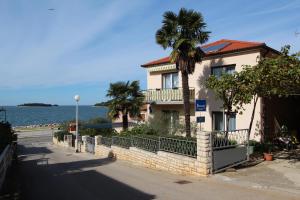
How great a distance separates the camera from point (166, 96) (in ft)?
74.4

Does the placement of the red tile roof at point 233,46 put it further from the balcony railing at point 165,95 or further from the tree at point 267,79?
the tree at point 267,79

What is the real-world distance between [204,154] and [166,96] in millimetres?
11417

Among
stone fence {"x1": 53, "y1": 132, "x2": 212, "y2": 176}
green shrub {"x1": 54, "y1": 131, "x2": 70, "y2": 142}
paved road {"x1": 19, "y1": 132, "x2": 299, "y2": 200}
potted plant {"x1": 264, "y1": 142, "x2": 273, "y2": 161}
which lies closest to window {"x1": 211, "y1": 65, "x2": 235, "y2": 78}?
potted plant {"x1": 264, "y1": 142, "x2": 273, "y2": 161}

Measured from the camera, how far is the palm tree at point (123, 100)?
23.3 metres

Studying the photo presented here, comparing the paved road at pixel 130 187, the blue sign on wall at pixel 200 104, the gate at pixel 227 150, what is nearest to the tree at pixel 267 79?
the blue sign on wall at pixel 200 104

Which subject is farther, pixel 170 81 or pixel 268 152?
pixel 170 81

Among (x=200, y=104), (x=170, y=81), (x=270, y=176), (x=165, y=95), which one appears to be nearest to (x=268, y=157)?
(x=270, y=176)

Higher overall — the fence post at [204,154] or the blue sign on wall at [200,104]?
the blue sign on wall at [200,104]

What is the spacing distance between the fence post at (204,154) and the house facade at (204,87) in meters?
5.16

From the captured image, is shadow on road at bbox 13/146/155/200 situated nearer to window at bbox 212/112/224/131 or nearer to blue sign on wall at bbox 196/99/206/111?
blue sign on wall at bbox 196/99/206/111

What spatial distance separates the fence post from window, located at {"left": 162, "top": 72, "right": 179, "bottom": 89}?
11436 mm

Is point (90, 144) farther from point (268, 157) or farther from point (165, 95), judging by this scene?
point (268, 157)

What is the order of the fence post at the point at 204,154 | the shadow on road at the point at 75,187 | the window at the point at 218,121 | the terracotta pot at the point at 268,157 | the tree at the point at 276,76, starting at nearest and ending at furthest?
1. the shadow on road at the point at 75,187
2. the fence post at the point at 204,154
3. the tree at the point at 276,76
4. the terracotta pot at the point at 268,157
5. the window at the point at 218,121

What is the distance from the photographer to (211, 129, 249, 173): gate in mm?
11820
